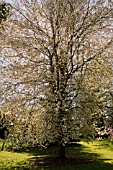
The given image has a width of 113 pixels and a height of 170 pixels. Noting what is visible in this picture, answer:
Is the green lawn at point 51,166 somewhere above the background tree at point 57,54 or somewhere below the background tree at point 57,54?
below

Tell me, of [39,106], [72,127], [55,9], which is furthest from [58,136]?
[55,9]

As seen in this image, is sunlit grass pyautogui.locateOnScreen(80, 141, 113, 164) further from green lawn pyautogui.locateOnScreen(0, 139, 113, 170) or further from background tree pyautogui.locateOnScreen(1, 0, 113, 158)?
background tree pyautogui.locateOnScreen(1, 0, 113, 158)

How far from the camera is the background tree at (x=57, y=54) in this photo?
1706 centimetres

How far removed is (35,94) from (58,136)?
2.80 metres

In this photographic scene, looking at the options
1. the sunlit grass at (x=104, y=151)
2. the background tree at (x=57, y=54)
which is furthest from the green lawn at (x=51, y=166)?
the background tree at (x=57, y=54)

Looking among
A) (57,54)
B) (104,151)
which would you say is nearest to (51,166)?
(57,54)

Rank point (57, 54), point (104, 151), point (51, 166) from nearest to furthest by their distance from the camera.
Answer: point (51, 166) → point (57, 54) → point (104, 151)

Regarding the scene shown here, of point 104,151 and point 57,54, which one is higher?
point 57,54

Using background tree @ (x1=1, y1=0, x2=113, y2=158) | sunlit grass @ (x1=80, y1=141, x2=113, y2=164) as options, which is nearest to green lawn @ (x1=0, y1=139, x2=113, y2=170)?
sunlit grass @ (x1=80, y1=141, x2=113, y2=164)

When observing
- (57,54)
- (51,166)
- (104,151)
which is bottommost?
(51,166)

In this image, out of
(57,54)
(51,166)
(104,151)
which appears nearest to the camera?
(51,166)

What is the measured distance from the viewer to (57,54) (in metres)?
18.1

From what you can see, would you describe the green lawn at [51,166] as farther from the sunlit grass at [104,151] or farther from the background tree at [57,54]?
the background tree at [57,54]

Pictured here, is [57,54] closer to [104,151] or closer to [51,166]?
[51,166]
